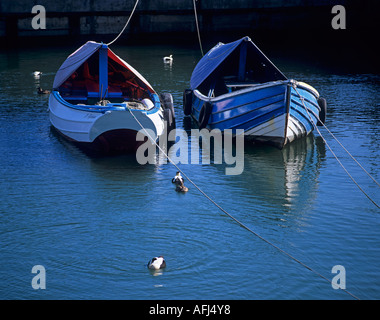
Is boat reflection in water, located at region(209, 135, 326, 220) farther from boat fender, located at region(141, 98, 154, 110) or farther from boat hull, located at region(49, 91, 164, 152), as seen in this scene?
boat fender, located at region(141, 98, 154, 110)

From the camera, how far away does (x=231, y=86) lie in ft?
75.3

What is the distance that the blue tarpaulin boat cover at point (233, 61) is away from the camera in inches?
894

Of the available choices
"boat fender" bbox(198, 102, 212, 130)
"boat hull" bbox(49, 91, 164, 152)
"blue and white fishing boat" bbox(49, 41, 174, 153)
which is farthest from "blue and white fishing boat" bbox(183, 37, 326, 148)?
"boat hull" bbox(49, 91, 164, 152)

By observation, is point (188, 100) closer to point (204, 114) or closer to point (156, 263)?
point (204, 114)

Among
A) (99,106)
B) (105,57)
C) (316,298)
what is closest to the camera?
(316,298)

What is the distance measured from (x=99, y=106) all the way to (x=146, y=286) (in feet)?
31.5

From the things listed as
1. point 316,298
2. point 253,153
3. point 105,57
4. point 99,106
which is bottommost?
point 316,298

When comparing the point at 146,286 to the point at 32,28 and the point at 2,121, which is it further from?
the point at 32,28

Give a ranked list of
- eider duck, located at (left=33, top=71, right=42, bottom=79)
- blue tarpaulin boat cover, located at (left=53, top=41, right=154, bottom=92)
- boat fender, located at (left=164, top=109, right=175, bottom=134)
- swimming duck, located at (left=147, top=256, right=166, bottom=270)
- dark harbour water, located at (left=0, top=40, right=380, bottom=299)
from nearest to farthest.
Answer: dark harbour water, located at (left=0, top=40, right=380, bottom=299) < swimming duck, located at (left=147, top=256, right=166, bottom=270) < boat fender, located at (left=164, top=109, right=175, bottom=134) < blue tarpaulin boat cover, located at (left=53, top=41, right=154, bottom=92) < eider duck, located at (left=33, top=71, right=42, bottom=79)

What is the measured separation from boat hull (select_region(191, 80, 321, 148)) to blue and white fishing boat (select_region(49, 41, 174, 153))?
2305mm

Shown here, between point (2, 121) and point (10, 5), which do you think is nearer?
point (2, 121)

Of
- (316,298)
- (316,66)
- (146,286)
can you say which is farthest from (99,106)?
(316,66)

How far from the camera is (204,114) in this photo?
21.2 metres

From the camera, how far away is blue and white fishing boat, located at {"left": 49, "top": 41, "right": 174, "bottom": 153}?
742 inches
